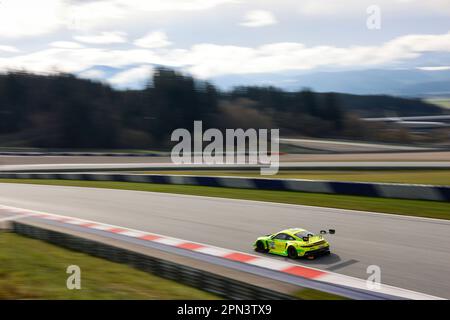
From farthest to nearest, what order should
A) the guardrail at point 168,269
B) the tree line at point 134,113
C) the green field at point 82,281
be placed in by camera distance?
the tree line at point 134,113
the green field at point 82,281
the guardrail at point 168,269

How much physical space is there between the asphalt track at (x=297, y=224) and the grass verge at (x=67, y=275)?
8.44 feet

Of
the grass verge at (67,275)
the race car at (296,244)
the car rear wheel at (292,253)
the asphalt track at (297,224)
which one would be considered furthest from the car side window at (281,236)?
the grass verge at (67,275)

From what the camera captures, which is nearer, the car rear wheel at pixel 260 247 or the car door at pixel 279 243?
the car door at pixel 279 243

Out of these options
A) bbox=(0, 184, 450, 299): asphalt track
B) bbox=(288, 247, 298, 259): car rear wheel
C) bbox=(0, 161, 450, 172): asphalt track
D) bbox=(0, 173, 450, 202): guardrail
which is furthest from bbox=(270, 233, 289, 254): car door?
bbox=(0, 161, 450, 172): asphalt track

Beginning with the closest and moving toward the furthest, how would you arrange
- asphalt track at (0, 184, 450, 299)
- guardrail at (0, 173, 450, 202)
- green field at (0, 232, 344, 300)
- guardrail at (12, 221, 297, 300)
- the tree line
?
1. guardrail at (12, 221, 297, 300)
2. green field at (0, 232, 344, 300)
3. asphalt track at (0, 184, 450, 299)
4. guardrail at (0, 173, 450, 202)
5. the tree line

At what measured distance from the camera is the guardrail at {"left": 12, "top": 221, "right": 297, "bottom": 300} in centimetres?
540

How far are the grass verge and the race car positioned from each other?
2.44 m

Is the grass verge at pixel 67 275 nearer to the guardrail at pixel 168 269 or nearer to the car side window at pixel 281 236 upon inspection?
the guardrail at pixel 168 269

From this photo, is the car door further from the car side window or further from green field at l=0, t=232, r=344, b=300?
green field at l=0, t=232, r=344, b=300

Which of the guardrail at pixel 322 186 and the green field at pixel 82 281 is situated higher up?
the guardrail at pixel 322 186

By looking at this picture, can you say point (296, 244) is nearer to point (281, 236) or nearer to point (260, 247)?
point (281, 236)

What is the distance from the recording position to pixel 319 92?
286ft

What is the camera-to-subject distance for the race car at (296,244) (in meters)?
7.95

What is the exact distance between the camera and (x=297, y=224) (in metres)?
11.1
